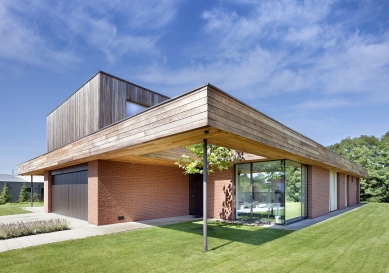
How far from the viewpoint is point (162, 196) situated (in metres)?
13.9

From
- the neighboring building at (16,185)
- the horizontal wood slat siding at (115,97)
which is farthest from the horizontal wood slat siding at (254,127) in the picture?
the neighboring building at (16,185)

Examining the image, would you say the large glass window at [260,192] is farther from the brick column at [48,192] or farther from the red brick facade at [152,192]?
the brick column at [48,192]

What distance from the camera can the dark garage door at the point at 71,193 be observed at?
1281cm

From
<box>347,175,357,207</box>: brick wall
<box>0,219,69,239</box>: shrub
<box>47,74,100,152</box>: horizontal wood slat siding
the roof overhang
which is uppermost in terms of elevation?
<box>47,74,100,152</box>: horizontal wood slat siding

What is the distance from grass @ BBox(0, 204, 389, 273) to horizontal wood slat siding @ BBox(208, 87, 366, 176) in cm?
296

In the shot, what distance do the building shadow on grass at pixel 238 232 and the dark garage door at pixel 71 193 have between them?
15.7 feet

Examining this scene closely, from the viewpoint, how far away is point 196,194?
1543 cm

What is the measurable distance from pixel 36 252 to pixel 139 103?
9492 mm

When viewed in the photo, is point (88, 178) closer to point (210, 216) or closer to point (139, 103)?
point (139, 103)

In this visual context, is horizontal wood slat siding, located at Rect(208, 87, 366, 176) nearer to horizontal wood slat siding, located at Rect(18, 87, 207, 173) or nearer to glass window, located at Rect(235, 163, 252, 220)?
horizontal wood slat siding, located at Rect(18, 87, 207, 173)

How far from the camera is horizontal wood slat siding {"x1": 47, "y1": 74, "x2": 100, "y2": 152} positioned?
1329cm

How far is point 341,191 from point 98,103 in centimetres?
1843

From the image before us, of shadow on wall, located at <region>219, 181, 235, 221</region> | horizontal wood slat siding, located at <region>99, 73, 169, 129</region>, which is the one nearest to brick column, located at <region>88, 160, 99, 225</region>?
horizontal wood slat siding, located at <region>99, 73, 169, 129</region>

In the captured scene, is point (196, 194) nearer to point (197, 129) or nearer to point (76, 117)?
point (76, 117)
